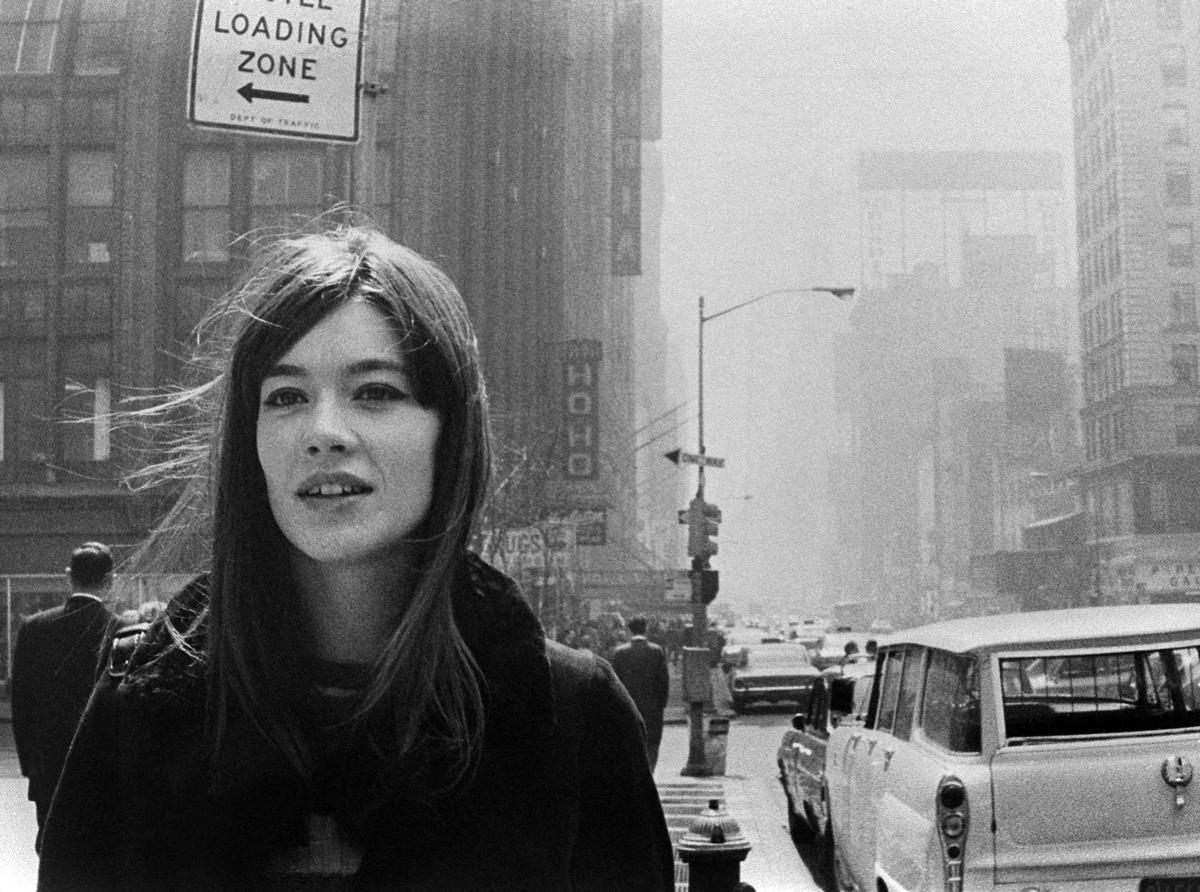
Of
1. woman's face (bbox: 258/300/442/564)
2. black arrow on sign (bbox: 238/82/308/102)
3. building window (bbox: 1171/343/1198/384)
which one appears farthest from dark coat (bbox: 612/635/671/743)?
building window (bbox: 1171/343/1198/384)

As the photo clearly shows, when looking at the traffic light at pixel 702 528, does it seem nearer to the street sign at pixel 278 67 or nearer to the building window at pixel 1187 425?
the street sign at pixel 278 67

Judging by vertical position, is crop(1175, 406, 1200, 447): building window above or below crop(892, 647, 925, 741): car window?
above

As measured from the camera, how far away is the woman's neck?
204 cm

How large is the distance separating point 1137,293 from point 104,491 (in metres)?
54.4

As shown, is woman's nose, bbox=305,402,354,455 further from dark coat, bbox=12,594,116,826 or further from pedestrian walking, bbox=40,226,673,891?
dark coat, bbox=12,594,116,826

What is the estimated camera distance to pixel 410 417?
199 cm

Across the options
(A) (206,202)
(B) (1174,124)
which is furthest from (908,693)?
(B) (1174,124)

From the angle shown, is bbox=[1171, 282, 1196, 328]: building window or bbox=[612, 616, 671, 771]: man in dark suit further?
bbox=[1171, 282, 1196, 328]: building window

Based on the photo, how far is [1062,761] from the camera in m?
6.79

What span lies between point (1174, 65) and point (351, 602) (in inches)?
3136

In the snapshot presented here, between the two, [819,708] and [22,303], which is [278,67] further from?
[22,303]

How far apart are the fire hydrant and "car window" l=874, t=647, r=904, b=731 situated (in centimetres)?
170

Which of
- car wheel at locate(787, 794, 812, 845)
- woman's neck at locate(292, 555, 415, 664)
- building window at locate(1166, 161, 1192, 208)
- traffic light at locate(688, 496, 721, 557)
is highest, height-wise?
building window at locate(1166, 161, 1192, 208)

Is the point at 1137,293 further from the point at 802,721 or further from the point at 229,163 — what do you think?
the point at 802,721
